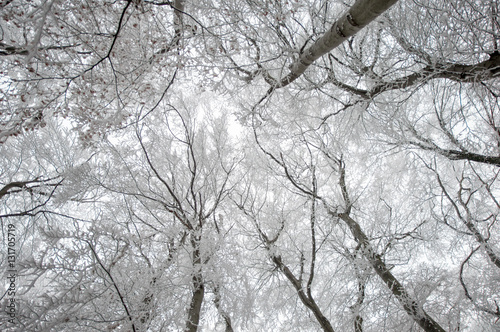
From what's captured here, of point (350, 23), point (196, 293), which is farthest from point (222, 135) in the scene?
point (350, 23)

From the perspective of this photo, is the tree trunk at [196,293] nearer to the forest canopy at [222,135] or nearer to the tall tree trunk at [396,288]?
the forest canopy at [222,135]

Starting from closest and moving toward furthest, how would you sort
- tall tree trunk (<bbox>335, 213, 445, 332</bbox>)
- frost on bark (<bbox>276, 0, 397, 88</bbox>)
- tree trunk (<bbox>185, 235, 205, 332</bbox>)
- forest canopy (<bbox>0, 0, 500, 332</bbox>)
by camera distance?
frost on bark (<bbox>276, 0, 397, 88</bbox>)
forest canopy (<bbox>0, 0, 500, 332</bbox>)
tree trunk (<bbox>185, 235, 205, 332</bbox>)
tall tree trunk (<bbox>335, 213, 445, 332</bbox>)

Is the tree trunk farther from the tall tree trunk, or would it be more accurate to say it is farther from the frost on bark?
the frost on bark

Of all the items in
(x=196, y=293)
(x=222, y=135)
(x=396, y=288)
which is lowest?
(x=396, y=288)

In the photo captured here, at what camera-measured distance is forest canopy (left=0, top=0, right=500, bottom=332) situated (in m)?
2.27

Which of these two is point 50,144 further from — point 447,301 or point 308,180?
point 447,301

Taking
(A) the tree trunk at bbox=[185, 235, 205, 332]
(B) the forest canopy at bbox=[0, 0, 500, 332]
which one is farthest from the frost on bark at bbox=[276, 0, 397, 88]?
(A) the tree trunk at bbox=[185, 235, 205, 332]

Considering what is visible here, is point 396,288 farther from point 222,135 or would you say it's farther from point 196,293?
point 222,135

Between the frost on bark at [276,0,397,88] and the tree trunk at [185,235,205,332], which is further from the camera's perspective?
the tree trunk at [185,235,205,332]

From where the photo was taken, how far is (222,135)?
208 inches

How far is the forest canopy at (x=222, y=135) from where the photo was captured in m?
2.27

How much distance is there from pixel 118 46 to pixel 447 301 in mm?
5652

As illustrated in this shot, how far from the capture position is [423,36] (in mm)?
2773

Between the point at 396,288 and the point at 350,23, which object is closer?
the point at 350,23
